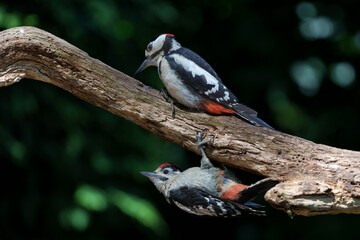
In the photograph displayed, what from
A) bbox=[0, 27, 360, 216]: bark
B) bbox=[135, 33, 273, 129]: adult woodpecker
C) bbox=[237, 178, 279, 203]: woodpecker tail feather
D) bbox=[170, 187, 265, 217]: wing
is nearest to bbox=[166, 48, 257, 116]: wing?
bbox=[135, 33, 273, 129]: adult woodpecker

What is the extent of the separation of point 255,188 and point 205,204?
1.04 feet

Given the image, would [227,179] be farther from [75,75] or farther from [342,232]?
[342,232]

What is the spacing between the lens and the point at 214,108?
9.27ft

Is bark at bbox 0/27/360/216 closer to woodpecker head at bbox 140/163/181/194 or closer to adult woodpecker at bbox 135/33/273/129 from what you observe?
adult woodpecker at bbox 135/33/273/129

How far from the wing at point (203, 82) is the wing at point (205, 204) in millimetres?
555

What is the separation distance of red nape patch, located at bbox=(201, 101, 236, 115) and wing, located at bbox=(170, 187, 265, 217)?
1.61 ft

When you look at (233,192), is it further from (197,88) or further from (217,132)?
(197,88)

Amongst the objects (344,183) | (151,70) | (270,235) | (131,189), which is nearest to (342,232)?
(270,235)

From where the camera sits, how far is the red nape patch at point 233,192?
8.64 ft

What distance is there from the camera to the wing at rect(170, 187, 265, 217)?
103 inches

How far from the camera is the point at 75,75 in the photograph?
9.55ft

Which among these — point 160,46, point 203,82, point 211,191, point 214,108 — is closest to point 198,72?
point 203,82

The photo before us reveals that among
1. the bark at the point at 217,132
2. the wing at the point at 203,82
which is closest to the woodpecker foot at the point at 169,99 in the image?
the bark at the point at 217,132

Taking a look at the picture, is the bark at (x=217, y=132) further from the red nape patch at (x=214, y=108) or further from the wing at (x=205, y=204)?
the wing at (x=205, y=204)
